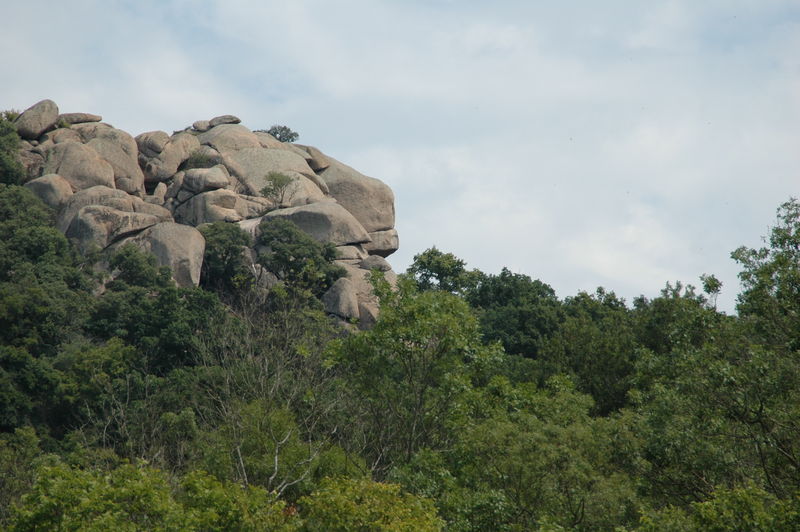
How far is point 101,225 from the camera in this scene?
52062 millimetres

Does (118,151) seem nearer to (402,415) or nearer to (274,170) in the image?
(274,170)

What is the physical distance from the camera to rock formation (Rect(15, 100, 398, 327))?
5179 cm

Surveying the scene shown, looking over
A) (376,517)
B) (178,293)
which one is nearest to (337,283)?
(178,293)

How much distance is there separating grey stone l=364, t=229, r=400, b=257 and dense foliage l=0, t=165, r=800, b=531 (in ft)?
58.9

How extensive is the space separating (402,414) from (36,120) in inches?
1891

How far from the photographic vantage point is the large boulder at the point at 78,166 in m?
56.8

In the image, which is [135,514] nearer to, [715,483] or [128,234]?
[715,483]

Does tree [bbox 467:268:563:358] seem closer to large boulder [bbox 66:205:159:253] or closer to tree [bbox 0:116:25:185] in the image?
large boulder [bbox 66:205:159:253]

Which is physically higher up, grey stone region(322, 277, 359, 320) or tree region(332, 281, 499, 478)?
grey stone region(322, 277, 359, 320)

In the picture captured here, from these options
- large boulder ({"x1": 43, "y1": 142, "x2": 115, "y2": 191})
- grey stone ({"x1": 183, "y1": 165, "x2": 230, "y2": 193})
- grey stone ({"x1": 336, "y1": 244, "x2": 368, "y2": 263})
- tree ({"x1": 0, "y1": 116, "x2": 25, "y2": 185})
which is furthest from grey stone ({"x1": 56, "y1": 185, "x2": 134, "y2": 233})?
grey stone ({"x1": 336, "y1": 244, "x2": 368, "y2": 263})

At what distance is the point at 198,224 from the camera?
186ft

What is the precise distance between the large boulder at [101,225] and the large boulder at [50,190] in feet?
8.22

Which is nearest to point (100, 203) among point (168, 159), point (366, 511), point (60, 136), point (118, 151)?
point (118, 151)

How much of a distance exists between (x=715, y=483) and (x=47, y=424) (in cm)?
3042
